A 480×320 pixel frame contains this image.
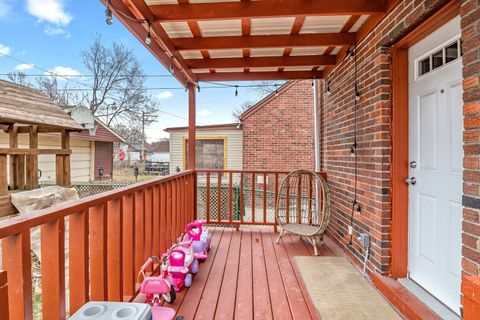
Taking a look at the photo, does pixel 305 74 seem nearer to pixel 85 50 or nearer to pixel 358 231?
pixel 358 231

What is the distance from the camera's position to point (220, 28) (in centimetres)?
276

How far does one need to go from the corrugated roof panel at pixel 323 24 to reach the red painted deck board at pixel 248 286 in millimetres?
2423

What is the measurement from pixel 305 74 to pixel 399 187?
7.72ft

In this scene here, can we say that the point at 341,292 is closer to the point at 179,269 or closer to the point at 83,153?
the point at 179,269

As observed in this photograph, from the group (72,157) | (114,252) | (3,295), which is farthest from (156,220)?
(72,157)

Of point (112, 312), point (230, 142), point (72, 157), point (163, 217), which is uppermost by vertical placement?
point (230, 142)

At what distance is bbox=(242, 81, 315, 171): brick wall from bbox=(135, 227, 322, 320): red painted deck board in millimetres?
5408

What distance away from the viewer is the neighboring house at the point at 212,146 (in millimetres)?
9281

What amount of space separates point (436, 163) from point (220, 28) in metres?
2.27

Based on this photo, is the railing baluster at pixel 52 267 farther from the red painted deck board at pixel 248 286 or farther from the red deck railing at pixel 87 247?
the red painted deck board at pixel 248 286

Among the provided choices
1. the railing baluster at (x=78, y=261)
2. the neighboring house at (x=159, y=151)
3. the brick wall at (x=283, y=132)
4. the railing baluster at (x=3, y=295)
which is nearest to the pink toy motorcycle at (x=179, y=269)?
the railing baluster at (x=78, y=261)

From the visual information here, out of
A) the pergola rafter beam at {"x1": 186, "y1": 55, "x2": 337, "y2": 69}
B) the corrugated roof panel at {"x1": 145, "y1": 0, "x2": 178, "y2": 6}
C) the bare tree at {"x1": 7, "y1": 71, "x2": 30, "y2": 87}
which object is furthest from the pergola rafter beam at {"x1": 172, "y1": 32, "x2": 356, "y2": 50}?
the bare tree at {"x1": 7, "y1": 71, "x2": 30, "y2": 87}

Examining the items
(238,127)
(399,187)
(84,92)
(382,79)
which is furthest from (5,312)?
(84,92)

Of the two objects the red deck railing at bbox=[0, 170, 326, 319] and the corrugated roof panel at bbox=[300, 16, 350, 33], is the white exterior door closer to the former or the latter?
the corrugated roof panel at bbox=[300, 16, 350, 33]
